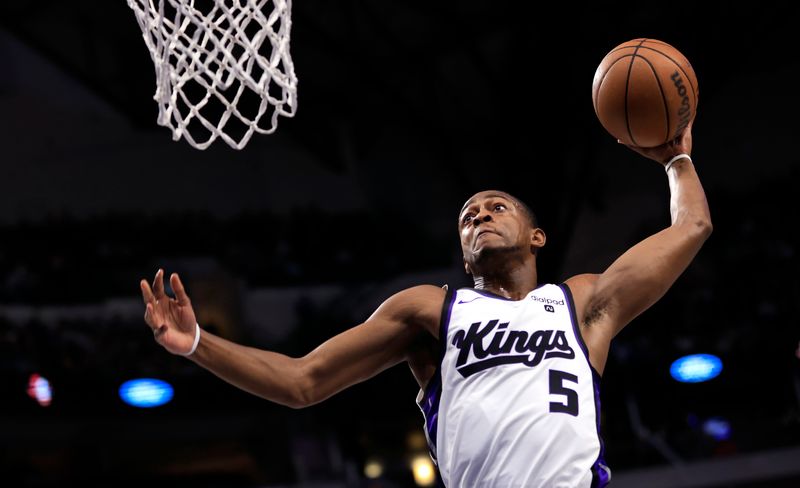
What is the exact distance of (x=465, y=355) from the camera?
291cm

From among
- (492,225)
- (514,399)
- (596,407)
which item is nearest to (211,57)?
(492,225)

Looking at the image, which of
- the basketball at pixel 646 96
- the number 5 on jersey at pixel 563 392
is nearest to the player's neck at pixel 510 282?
the number 5 on jersey at pixel 563 392

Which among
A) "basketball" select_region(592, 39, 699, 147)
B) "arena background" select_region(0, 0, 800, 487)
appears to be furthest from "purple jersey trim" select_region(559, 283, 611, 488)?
"arena background" select_region(0, 0, 800, 487)

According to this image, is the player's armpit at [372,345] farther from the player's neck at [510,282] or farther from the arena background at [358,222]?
the arena background at [358,222]

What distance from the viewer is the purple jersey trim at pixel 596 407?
9.06 ft

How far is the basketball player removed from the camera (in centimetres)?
272

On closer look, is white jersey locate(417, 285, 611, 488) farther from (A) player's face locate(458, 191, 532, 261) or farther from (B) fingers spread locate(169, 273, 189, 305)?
(B) fingers spread locate(169, 273, 189, 305)

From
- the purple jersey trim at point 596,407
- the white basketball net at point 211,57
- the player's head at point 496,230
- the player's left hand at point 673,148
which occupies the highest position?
the white basketball net at point 211,57

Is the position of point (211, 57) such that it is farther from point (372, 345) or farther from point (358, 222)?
point (358, 222)

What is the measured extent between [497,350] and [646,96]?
40.4 inches

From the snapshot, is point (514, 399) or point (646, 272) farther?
point (646, 272)

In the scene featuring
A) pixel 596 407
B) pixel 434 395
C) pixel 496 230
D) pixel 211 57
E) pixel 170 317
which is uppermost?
pixel 211 57

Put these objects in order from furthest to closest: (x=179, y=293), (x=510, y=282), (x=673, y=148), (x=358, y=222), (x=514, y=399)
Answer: (x=358, y=222)
(x=673, y=148)
(x=510, y=282)
(x=514, y=399)
(x=179, y=293)

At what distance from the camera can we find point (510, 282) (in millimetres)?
3232
